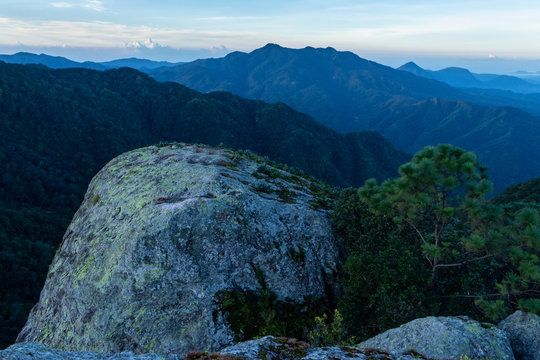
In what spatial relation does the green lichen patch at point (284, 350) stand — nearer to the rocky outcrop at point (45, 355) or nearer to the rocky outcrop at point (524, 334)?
the rocky outcrop at point (45, 355)

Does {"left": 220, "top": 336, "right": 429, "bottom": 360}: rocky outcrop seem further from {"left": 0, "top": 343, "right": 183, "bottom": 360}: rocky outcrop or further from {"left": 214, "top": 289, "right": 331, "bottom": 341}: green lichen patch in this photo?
{"left": 214, "top": 289, "right": 331, "bottom": 341}: green lichen patch

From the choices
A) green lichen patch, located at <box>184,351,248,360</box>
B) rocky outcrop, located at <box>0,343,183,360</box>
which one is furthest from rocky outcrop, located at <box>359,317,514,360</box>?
rocky outcrop, located at <box>0,343,183,360</box>

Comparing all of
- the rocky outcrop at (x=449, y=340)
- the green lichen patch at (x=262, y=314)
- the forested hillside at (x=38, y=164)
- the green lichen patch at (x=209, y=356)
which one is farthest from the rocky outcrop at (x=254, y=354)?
the forested hillside at (x=38, y=164)

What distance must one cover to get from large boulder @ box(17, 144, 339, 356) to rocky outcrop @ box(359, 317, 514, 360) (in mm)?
5027

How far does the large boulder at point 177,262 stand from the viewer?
13.3 metres

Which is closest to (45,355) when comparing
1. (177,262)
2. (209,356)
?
(209,356)

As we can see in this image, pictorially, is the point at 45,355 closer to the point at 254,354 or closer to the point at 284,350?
the point at 254,354

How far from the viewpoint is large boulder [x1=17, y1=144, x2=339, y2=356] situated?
43.7ft

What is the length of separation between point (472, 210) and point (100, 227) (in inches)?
745

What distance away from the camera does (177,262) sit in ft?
47.9

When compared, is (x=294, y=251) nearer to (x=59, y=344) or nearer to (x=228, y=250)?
(x=228, y=250)

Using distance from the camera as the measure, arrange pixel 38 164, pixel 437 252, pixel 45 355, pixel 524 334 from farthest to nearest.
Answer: pixel 38 164, pixel 437 252, pixel 524 334, pixel 45 355

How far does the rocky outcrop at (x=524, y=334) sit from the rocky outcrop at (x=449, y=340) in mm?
581

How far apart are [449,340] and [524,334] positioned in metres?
3.10
